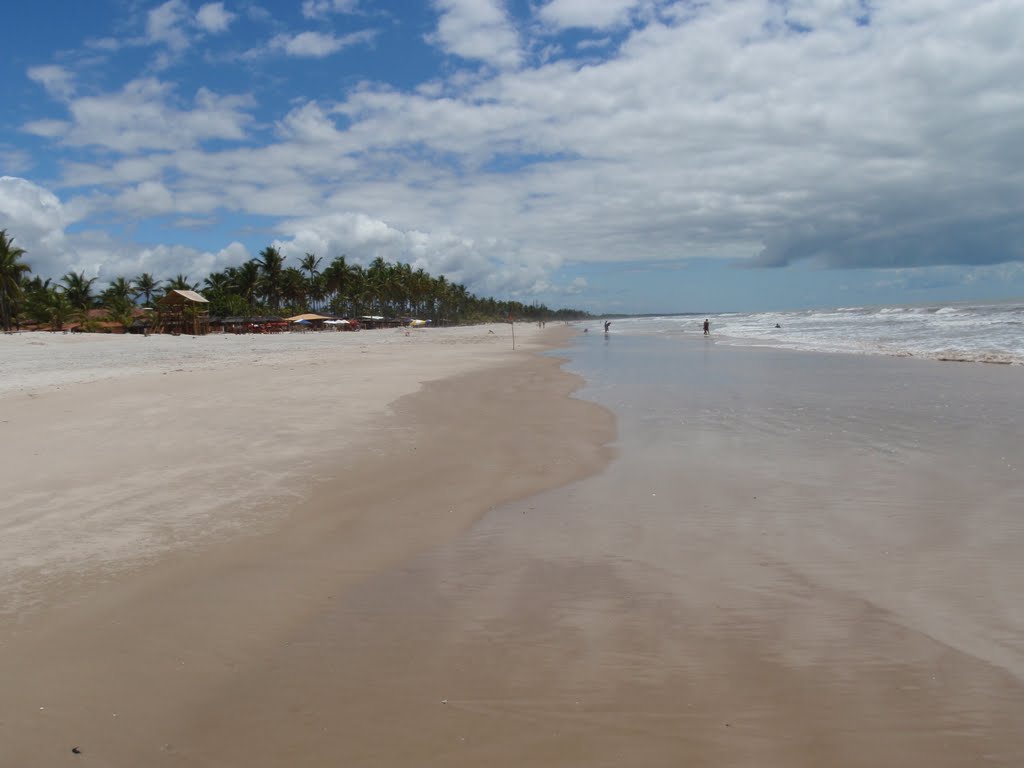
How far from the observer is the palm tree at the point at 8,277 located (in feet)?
196

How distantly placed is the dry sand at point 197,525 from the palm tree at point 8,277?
58.9m

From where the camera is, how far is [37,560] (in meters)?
5.08

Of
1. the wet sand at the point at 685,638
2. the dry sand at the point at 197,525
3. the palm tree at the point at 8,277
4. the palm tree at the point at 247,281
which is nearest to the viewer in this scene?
the wet sand at the point at 685,638

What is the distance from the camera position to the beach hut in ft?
197

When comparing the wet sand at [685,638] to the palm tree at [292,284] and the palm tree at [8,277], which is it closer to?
the palm tree at [8,277]

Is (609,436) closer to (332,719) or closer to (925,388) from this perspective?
(332,719)

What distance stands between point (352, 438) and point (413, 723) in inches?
275

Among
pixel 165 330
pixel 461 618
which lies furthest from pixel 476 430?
pixel 165 330

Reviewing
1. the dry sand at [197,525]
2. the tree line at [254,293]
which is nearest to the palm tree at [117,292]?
the tree line at [254,293]

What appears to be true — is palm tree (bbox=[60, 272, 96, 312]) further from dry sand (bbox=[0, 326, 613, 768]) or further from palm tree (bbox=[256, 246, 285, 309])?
dry sand (bbox=[0, 326, 613, 768])

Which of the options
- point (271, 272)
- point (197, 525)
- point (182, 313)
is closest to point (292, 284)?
point (271, 272)

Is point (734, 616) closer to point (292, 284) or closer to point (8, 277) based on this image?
point (8, 277)

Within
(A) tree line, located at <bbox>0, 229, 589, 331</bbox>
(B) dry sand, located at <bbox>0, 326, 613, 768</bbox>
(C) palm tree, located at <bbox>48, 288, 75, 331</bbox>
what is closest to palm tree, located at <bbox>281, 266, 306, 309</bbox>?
(A) tree line, located at <bbox>0, 229, 589, 331</bbox>

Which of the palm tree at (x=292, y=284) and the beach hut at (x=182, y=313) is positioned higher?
the palm tree at (x=292, y=284)
